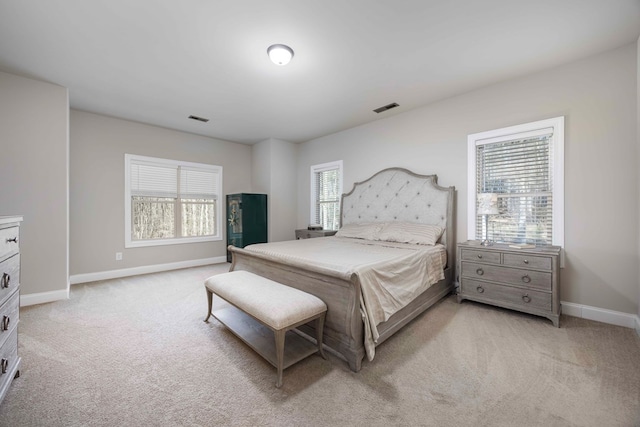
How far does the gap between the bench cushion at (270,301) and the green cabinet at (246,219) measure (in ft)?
9.78

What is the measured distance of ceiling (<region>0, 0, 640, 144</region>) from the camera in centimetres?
199

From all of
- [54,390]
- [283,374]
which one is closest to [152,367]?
[54,390]

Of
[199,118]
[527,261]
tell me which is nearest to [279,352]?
[527,261]

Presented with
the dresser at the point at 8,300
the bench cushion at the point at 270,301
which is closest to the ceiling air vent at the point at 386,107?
the bench cushion at the point at 270,301

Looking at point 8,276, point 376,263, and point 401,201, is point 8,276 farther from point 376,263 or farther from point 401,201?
point 401,201

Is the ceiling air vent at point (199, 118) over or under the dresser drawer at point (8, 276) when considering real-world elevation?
over

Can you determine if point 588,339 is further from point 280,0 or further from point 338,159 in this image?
point 338,159

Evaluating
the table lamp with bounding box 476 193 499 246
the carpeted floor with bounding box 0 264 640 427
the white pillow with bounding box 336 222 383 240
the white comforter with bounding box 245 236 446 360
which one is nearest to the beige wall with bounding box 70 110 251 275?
the carpeted floor with bounding box 0 264 640 427

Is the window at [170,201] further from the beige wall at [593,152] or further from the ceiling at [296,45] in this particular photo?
the beige wall at [593,152]

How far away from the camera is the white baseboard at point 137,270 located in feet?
13.0

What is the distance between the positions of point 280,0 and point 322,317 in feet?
7.73

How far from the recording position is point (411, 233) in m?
3.43

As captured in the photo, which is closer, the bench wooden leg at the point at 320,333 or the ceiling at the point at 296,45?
the bench wooden leg at the point at 320,333

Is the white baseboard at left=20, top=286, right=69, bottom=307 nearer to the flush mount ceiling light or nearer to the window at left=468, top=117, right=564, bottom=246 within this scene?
the flush mount ceiling light
